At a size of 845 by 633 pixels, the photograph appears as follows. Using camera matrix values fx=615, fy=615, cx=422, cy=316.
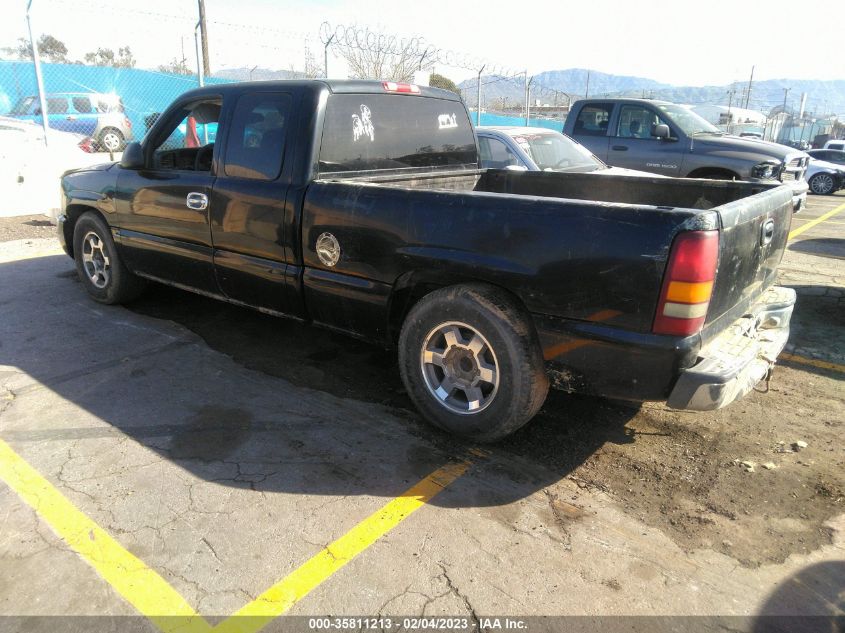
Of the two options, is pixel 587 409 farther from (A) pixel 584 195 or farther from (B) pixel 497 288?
(A) pixel 584 195

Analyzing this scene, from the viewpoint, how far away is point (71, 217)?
5.74 m

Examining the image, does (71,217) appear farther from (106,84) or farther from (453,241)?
(106,84)

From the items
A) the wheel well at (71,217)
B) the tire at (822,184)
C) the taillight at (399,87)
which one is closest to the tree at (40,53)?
the wheel well at (71,217)

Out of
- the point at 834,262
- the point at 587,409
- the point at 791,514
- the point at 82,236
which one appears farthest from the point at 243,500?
the point at 834,262

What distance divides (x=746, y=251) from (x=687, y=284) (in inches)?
25.2

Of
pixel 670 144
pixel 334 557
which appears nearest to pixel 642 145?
pixel 670 144

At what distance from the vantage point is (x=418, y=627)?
2.19 m

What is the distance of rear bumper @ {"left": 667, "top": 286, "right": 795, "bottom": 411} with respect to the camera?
265 cm

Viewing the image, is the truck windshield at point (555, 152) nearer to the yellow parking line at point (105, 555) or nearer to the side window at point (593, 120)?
the side window at point (593, 120)

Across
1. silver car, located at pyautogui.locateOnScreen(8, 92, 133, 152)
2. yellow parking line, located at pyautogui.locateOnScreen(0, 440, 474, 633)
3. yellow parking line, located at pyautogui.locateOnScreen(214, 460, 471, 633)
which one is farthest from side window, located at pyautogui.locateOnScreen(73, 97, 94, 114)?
yellow parking line, located at pyautogui.locateOnScreen(214, 460, 471, 633)

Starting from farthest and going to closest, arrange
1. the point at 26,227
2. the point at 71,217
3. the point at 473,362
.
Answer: the point at 26,227, the point at 71,217, the point at 473,362

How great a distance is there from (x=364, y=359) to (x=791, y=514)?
2.80 meters

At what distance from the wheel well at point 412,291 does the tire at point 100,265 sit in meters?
2.99

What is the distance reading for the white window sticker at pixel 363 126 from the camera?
4000 millimetres
